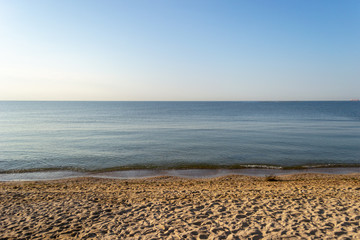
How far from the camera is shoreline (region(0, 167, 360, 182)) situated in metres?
14.8

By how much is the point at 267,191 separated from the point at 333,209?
287 centimetres

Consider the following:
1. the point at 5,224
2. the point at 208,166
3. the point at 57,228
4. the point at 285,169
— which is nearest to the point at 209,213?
the point at 57,228

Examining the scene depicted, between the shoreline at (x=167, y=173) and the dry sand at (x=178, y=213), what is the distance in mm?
3054

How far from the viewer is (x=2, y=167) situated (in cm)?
1653

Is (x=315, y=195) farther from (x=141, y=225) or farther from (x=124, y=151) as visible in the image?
(x=124, y=151)

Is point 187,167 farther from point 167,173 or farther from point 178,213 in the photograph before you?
point 178,213

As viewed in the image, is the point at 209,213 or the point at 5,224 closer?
the point at 5,224

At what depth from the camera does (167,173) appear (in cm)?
1562

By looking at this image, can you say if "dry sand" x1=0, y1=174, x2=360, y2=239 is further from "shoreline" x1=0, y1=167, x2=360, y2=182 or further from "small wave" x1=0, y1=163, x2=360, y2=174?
"small wave" x1=0, y1=163, x2=360, y2=174

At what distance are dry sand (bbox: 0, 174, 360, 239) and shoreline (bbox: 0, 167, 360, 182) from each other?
305 centimetres

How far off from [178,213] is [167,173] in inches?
299

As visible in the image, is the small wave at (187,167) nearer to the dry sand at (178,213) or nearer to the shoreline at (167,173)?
the shoreline at (167,173)

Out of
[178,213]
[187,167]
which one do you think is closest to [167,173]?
[187,167]

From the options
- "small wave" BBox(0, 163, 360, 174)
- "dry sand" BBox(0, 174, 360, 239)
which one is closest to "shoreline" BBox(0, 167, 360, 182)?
"small wave" BBox(0, 163, 360, 174)
